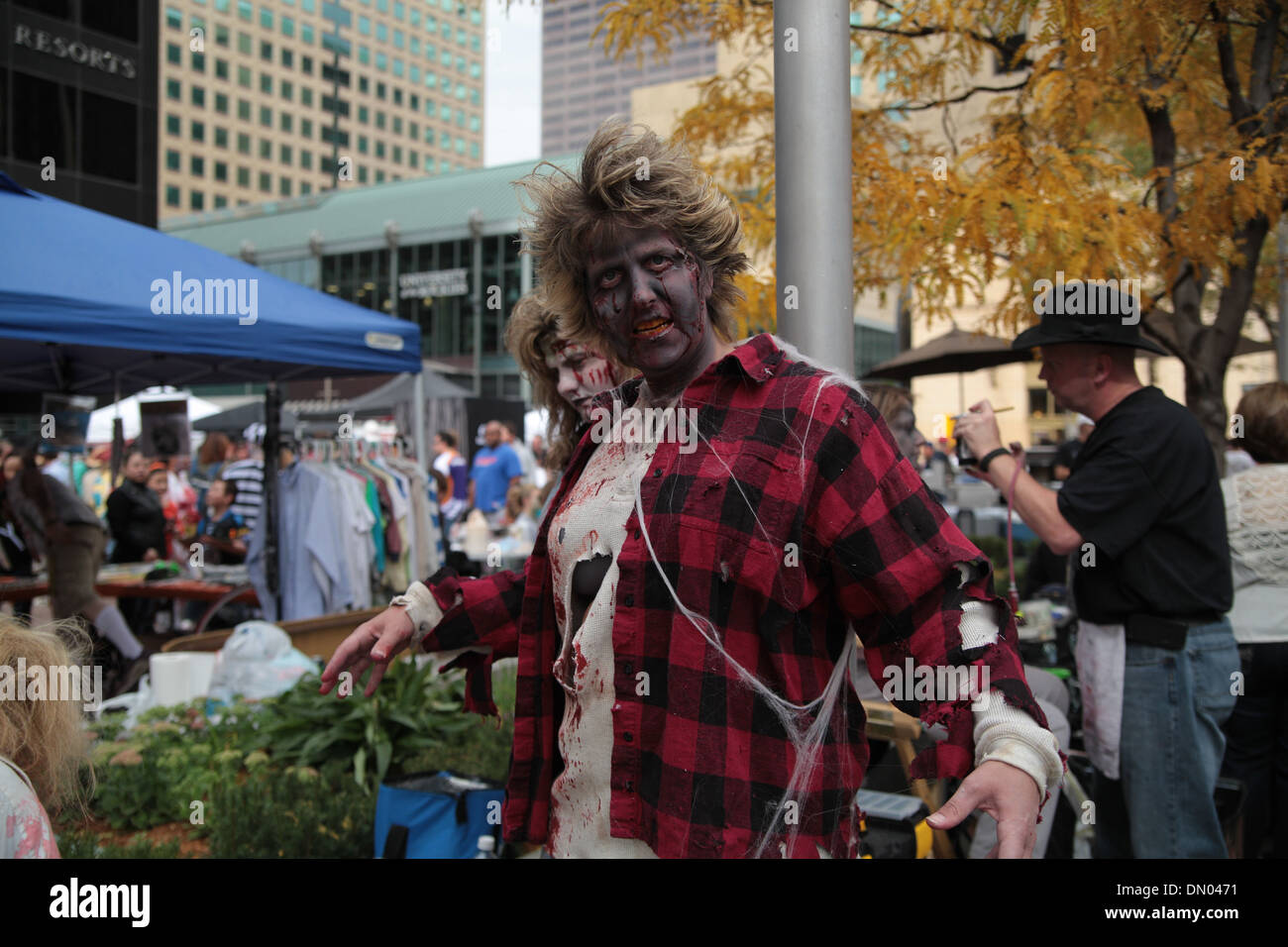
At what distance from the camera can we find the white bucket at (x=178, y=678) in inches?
208

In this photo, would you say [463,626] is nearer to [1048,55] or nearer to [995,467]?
[995,467]

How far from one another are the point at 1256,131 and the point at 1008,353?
212 inches

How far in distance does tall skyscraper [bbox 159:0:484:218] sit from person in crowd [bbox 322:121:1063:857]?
259 ft

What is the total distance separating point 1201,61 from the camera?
4.28 meters

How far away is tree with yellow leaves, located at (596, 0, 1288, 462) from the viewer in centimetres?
347

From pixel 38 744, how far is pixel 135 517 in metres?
8.39

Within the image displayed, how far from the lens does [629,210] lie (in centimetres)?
168

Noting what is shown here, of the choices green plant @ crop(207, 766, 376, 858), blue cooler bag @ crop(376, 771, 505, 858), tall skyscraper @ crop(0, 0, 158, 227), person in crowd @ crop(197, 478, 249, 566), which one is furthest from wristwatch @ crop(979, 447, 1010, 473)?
tall skyscraper @ crop(0, 0, 158, 227)

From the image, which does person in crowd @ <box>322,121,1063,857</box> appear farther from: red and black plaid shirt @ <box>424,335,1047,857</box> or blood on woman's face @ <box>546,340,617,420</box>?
blood on woman's face @ <box>546,340,617,420</box>

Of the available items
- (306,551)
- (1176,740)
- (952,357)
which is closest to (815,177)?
(1176,740)
